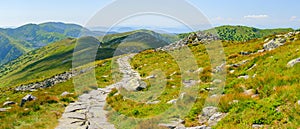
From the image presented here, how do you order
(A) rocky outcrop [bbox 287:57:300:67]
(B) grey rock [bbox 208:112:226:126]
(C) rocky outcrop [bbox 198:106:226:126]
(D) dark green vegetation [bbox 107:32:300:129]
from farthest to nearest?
(A) rocky outcrop [bbox 287:57:300:67], (C) rocky outcrop [bbox 198:106:226:126], (B) grey rock [bbox 208:112:226:126], (D) dark green vegetation [bbox 107:32:300:129]

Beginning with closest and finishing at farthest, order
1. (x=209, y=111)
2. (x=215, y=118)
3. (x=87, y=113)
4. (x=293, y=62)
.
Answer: (x=215, y=118)
(x=209, y=111)
(x=293, y=62)
(x=87, y=113)

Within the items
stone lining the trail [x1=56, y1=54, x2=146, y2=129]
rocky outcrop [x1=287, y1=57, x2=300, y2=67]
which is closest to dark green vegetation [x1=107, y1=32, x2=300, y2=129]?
rocky outcrop [x1=287, y1=57, x2=300, y2=67]

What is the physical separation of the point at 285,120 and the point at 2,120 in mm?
15559

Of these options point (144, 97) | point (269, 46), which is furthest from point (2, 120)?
point (269, 46)

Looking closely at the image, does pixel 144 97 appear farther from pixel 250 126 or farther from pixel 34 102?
pixel 250 126

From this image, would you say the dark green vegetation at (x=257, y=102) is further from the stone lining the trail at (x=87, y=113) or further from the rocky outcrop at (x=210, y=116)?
the stone lining the trail at (x=87, y=113)

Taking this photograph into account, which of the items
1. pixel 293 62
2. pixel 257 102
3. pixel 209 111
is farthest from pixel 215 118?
pixel 293 62

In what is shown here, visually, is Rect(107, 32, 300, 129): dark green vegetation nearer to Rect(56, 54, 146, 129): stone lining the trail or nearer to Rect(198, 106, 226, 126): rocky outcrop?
Rect(198, 106, 226, 126): rocky outcrop

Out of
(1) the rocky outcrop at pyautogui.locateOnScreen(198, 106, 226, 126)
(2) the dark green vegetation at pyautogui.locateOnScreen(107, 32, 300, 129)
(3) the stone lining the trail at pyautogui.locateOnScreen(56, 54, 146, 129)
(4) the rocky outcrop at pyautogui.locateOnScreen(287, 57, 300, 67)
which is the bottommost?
(3) the stone lining the trail at pyautogui.locateOnScreen(56, 54, 146, 129)

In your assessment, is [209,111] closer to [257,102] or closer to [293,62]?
[257,102]

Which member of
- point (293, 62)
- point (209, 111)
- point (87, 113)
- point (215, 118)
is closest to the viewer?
point (215, 118)

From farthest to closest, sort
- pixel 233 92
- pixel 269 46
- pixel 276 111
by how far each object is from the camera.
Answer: pixel 269 46 → pixel 233 92 → pixel 276 111

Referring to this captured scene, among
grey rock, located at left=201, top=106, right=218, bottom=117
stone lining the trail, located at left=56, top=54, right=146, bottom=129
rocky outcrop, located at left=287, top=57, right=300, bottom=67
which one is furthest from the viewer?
rocky outcrop, located at left=287, top=57, right=300, bottom=67

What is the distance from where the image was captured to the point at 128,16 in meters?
24.0
